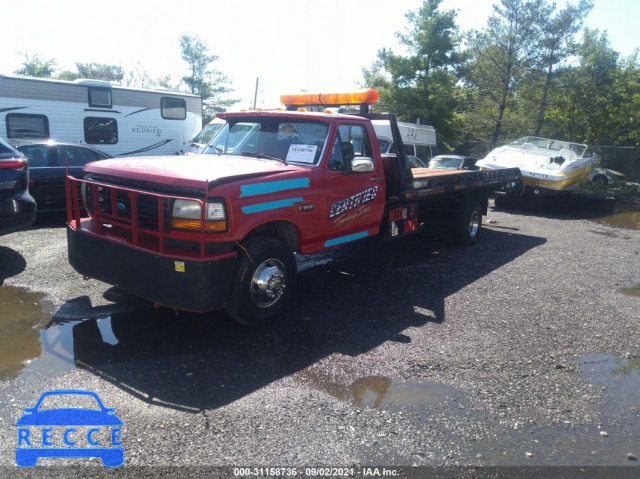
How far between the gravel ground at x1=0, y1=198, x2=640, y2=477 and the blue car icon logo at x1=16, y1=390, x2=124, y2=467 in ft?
0.27

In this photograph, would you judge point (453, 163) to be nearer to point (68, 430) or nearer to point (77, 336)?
point (77, 336)

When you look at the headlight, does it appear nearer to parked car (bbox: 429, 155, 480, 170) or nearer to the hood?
the hood

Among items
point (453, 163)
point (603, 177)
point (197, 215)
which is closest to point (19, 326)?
point (197, 215)

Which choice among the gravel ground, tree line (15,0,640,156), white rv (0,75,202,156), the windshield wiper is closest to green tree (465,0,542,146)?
tree line (15,0,640,156)

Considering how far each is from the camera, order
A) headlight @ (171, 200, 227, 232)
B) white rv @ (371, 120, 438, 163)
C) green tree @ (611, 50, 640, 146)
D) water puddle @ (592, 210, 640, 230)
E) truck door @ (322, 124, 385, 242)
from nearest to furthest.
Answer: headlight @ (171, 200, 227, 232) < truck door @ (322, 124, 385, 242) < water puddle @ (592, 210, 640, 230) < white rv @ (371, 120, 438, 163) < green tree @ (611, 50, 640, 146)

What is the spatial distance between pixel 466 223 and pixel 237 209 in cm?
554

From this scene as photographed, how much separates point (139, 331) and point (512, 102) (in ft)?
90.1

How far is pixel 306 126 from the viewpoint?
228 inches

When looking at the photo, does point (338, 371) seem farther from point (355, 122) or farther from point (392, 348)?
point (355, 122)

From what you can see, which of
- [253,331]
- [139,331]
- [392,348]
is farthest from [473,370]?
[139,331]

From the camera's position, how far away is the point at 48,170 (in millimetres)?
9078

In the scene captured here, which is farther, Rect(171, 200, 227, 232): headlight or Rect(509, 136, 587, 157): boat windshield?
Rect(509, 136, 587, 157): boat windshield

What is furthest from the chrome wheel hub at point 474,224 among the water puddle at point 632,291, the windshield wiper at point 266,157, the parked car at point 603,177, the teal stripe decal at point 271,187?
the parked car at point 603,177

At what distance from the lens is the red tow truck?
436 cm
